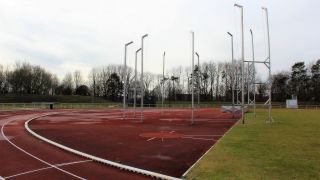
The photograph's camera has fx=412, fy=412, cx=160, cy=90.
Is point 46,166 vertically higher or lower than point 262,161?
lower

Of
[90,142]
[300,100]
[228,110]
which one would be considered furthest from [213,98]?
[90,142]

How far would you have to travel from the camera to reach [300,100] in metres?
118

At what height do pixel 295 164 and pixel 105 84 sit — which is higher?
pixel 105 84

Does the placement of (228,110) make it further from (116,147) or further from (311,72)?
(311,72)

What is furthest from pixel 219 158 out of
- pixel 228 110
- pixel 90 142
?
pixel 228 110

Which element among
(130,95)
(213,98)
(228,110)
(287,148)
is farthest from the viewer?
(213,98)

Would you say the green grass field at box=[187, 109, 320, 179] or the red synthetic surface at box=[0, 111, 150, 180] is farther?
the red synthetic surface at box=[0, 111, 150, 180]

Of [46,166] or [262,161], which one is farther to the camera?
[46,166]

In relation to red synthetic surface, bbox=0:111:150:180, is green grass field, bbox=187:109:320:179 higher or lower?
higher

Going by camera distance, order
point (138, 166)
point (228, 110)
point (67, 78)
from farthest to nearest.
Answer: point (67, 78), point (228, 110), point (138, 166)

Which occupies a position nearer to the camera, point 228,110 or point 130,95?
point 228,110

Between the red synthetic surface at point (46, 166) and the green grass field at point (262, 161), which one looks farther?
the red synthetic surface at point (46, 166)

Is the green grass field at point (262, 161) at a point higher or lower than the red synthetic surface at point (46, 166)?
higher

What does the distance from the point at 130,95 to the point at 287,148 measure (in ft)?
292
